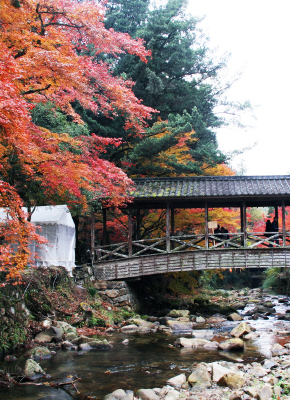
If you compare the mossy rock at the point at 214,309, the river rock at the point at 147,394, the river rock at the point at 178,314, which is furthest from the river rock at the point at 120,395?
the mossy rock at the point at 214,309

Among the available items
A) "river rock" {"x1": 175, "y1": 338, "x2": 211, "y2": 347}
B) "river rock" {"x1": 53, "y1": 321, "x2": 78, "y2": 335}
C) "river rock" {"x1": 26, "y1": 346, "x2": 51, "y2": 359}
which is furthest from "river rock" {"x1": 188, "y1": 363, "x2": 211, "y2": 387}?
"river rock" {"x1": 53, "y1": 321, "x2": 78, "y2": 335}

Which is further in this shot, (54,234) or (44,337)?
(54,234)

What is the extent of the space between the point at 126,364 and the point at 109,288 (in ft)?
22.5

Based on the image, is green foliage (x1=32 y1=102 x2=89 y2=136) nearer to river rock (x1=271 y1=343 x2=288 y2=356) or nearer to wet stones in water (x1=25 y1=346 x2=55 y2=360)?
wet stones in water (x1=25 y1=346 x2=55 y2=360)

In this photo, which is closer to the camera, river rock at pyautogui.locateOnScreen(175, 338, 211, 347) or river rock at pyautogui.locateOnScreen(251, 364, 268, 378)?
river rock at pyautogui.locateOnScreen(251, 364, 268, 378)

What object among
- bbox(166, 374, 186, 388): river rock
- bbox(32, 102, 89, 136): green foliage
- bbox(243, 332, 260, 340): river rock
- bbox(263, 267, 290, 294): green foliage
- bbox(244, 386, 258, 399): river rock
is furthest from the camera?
bbox(263, 267, 290, 294): green foliage

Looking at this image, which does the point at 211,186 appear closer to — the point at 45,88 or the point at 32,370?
the point at 45,88

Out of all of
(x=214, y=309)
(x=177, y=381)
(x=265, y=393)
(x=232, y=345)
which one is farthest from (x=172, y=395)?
(x=214, y=309)

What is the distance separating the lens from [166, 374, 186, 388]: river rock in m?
6.71

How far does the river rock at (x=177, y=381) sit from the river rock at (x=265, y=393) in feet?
4.86

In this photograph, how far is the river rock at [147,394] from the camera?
19.7 feet

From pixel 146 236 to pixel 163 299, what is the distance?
417cm

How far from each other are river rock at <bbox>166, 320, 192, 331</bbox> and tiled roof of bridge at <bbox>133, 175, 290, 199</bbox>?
187 inches

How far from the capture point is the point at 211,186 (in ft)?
51.4
